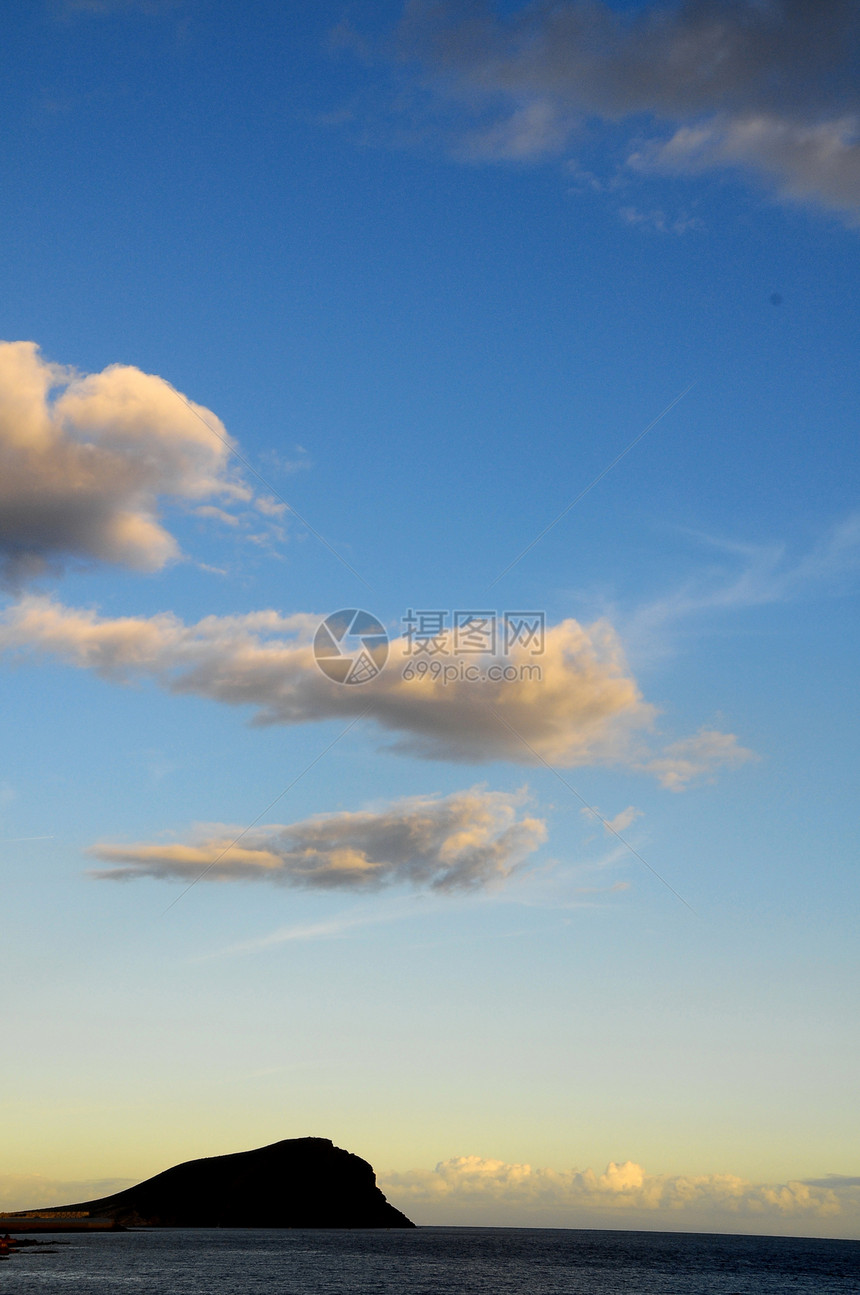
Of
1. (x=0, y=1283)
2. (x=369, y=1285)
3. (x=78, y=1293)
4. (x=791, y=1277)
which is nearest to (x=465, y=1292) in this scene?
(x=369, y=1285)

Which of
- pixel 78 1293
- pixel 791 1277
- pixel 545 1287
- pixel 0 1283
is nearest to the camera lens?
pixel 78 1293

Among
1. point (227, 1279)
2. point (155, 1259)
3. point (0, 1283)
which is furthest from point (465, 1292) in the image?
point (155, 1259)

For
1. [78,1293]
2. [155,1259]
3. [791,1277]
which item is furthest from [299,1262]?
[791,1277]

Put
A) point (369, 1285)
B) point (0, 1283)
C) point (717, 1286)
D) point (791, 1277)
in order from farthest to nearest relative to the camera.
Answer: point (791, 1277) < point (717, 1286) < point (369, 1285) < point (0, 1283)

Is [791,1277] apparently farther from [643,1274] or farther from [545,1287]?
[545,1287]

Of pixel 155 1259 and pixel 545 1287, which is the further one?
pixel 155 1259

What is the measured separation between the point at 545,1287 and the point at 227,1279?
46.2 metres

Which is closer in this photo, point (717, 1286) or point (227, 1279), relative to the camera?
point (227, 1279)

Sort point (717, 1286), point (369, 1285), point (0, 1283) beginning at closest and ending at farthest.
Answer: point (0, 1283) → point (369, 1285) → point (717, 1286)

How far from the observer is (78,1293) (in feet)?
380

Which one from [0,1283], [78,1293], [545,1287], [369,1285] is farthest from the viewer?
[545,1287]

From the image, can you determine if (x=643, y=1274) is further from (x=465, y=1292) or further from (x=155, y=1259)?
(x=155, y=1259)

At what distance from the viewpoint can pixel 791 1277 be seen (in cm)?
19488

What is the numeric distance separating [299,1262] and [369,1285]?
197ft
